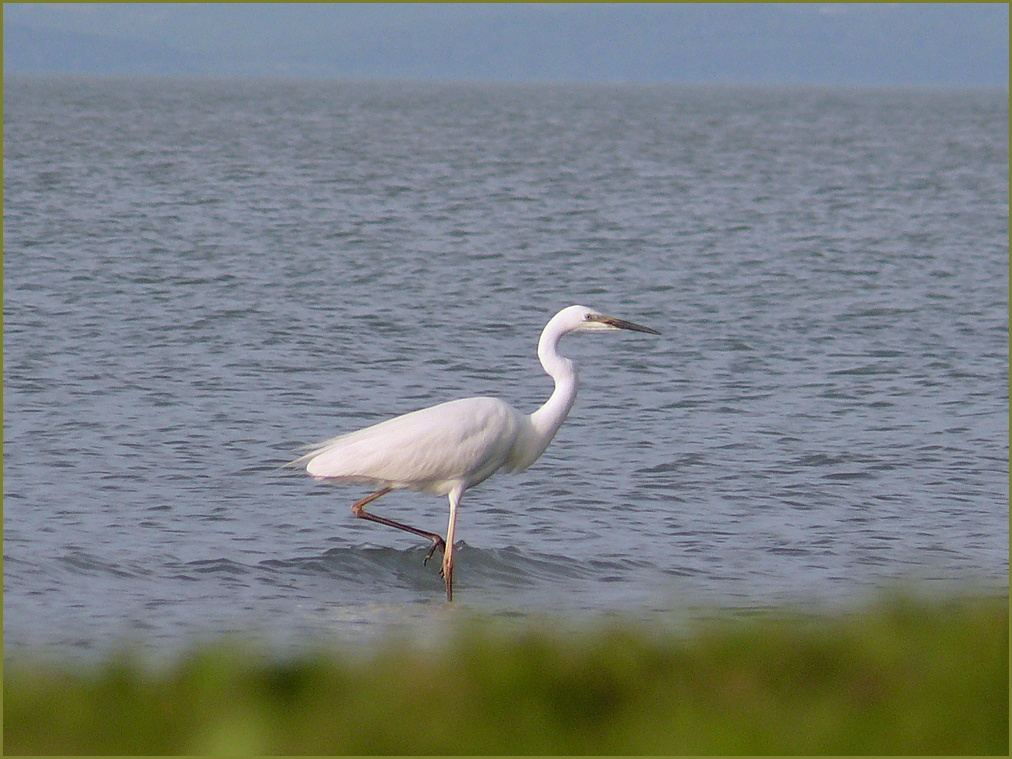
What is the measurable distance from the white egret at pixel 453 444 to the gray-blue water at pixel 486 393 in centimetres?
70

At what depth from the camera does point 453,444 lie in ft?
32.6

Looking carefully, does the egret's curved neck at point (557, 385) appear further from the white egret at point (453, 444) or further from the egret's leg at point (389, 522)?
the egret's leg at point (389, 522)

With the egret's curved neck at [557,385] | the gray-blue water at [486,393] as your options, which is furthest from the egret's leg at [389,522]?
the egret's curved neck at [557,385]

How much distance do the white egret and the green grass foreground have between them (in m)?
3.95

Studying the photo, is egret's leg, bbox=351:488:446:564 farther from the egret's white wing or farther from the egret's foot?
the egret's white wing

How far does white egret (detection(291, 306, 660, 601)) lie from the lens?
32.7ft

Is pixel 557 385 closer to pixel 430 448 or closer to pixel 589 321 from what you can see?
pixel 589 321

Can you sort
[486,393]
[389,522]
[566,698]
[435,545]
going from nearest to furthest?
[566,698] → [435,545] → [389,522] → [486,393]

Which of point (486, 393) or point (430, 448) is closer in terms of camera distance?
point (430, 448)

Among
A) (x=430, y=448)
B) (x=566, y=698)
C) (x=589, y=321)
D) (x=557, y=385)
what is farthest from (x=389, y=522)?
(x=566, y=698)

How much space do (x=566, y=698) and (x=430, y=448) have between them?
4.89 metres

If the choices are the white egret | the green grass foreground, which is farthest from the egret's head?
the green grass foreground

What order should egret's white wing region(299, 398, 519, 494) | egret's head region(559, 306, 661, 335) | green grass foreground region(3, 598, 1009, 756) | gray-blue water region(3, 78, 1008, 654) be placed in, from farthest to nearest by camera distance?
egret's head region(559, 306, 661, 335), gray-blue water region(3, 78, 1008, 654), egret's white wing region(299, 398, 519, 494), green grass foreground region(3, 598, 1009, 756)

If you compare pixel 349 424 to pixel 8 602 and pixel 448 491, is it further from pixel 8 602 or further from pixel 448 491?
pixel 8 602
